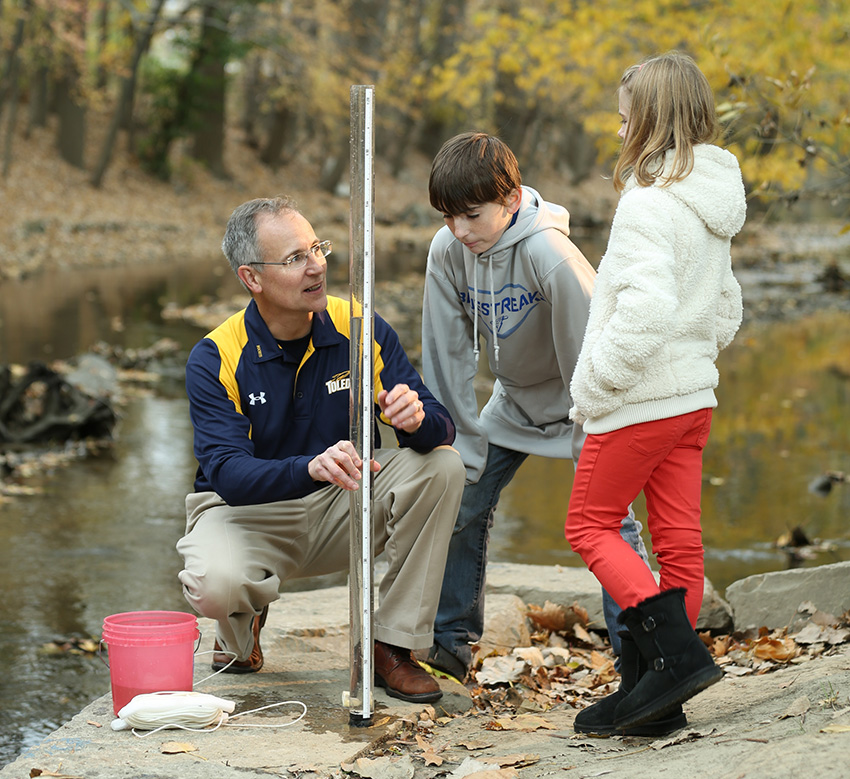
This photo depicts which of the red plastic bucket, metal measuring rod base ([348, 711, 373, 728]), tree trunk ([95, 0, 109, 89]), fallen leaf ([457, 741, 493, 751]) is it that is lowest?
fallen leaf ([457, 741, 493, 751])

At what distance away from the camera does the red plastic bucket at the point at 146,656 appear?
3.31 meters

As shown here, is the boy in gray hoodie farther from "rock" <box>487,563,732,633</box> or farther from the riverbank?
"rock" <box>487,563,732,633</box>

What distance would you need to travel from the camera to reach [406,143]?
120 feet

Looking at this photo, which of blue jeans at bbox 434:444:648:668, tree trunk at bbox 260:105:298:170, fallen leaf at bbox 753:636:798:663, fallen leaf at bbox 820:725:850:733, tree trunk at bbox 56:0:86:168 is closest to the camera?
fallen leaf at bbox 820:725:850:733

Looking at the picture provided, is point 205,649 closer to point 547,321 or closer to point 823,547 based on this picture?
point 547,321

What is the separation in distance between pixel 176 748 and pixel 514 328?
5.74 feet

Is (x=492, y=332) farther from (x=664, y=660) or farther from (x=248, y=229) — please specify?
(x=664, y=660)

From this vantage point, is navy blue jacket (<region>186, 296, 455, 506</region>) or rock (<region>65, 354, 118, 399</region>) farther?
rock (<region>65, 354, 118, 399</region>)

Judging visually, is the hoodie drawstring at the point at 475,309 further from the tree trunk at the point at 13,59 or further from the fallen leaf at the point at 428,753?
the tree trunk at the point at 13,59

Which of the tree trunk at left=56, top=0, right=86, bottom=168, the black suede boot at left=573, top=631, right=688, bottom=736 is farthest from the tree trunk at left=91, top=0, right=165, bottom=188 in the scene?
the black suede boot at left=573, top=631, right=688, bottom=736

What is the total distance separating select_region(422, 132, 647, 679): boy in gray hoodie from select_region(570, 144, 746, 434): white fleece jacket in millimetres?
481

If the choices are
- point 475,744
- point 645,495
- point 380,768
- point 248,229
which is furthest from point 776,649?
point 248,229

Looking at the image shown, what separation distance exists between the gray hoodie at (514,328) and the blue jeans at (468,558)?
81 mm

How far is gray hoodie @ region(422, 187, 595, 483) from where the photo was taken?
12.2ft
